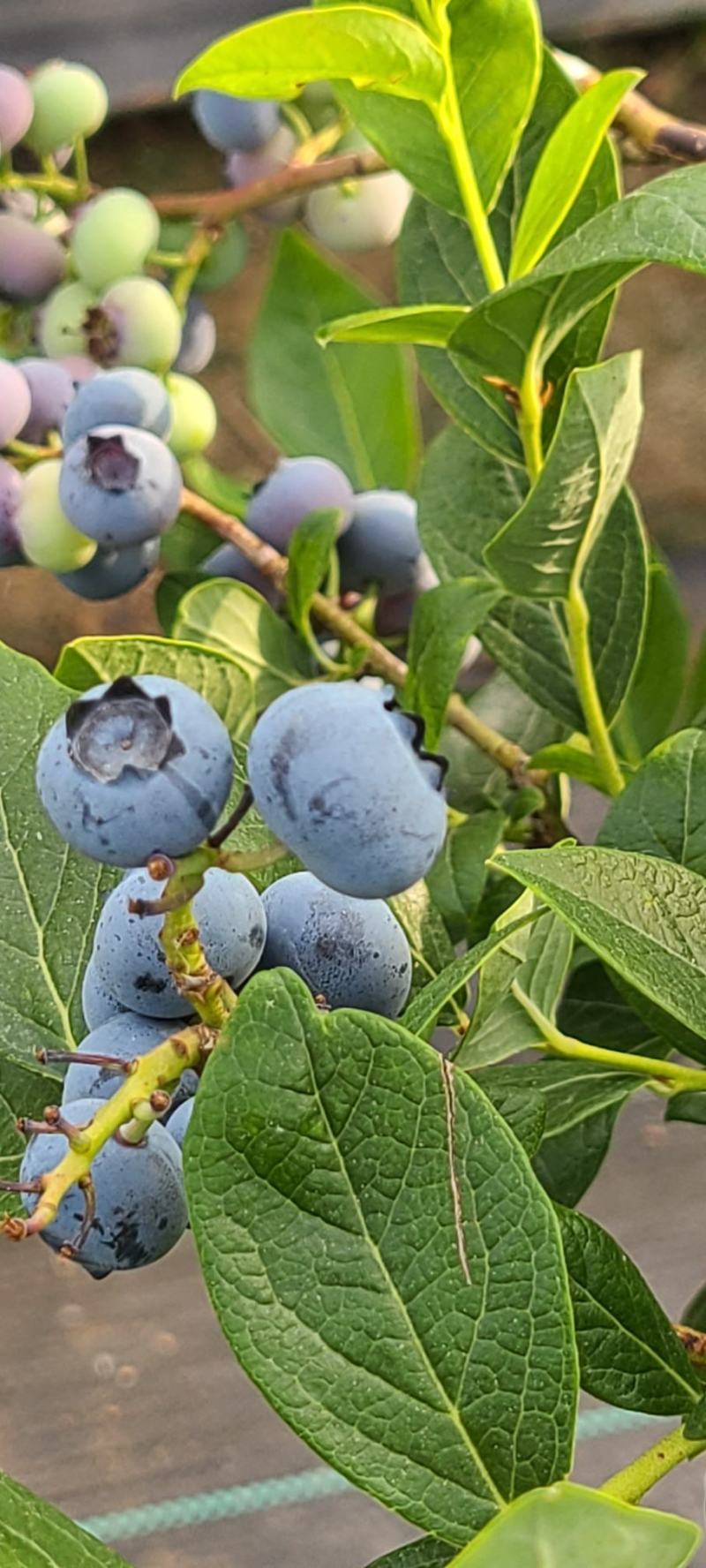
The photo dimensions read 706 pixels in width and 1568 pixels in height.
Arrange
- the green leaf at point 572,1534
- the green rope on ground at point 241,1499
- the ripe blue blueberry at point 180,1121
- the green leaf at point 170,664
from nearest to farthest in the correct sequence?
1. the green leaf at point 572,1534
2. the ripe blue blueberry at point 180,1121
3. the green leaf at point 170,664
4. the green rope on ground at point 241,1499

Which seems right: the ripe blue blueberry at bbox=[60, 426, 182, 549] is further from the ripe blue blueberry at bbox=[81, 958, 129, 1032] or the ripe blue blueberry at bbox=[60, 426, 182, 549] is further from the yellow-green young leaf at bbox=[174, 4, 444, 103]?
the ripe blue blueberry at bbox=[81, 958, 129, 1032]

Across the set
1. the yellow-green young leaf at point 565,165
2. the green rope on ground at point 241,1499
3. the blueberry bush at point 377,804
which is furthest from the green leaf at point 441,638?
the green rope on ground at point 241,1499

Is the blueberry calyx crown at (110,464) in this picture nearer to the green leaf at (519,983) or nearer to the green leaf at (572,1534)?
the green leaf at (519,983)

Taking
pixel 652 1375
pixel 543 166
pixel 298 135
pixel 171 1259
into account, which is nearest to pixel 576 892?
pixel 652 1375

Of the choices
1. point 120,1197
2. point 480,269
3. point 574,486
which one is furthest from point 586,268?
point 120,1197

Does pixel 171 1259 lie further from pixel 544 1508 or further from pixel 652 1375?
pixel 544 1508

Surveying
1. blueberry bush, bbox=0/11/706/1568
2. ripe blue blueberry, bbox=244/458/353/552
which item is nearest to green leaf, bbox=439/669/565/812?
blueberry bush, bbox=0/11/706/1568
